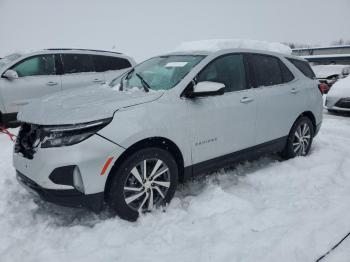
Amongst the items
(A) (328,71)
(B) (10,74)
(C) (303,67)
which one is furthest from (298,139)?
(A) (328,71)

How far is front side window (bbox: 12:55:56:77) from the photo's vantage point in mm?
6305

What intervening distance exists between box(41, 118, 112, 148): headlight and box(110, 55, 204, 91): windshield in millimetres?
913

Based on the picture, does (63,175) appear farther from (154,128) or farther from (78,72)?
A: (78,72)

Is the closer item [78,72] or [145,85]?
[145,85]

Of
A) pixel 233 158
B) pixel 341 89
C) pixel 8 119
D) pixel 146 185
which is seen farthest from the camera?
pixel 341 89

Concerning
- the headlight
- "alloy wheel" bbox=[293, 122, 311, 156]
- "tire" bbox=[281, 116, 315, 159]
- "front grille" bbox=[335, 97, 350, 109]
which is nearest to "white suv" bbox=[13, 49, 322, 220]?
the headlight

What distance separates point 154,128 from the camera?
112 inches

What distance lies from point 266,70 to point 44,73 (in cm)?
467

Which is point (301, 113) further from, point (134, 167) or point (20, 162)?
point (20, 162)

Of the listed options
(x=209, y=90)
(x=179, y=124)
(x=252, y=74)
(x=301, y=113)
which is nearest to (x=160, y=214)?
(x=179, y=124)

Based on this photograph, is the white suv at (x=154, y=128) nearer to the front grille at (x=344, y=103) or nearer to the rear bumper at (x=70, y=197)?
the rear bumper at (x=70, y=197)

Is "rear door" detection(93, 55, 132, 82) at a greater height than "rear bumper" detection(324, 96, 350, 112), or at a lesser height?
greater

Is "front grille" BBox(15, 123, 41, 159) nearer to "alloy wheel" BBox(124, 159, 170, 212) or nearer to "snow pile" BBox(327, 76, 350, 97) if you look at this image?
"alloy wheel" BBox(124, 159, 170, 212)

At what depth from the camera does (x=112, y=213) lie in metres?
3.09
